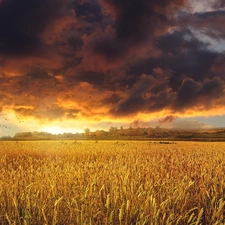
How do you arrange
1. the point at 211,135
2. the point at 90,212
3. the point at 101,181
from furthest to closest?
the point at 211,135, the point at 101,181, the point at 90,212

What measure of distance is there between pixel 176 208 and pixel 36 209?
1765 millimetres

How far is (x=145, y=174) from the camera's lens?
6789 mm

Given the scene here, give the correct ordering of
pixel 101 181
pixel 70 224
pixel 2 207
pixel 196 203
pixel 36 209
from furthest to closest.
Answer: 1. pixel 101 181
2. pixel 196 203
3. pixel 2 207
4. pixel 36 209
5. pixel 70 224

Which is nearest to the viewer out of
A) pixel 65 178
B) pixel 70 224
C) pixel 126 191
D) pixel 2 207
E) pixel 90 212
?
pixel 70 224

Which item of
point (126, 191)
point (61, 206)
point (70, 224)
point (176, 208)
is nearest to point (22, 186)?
point (61, 206)

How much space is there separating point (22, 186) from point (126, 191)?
7.19 ft

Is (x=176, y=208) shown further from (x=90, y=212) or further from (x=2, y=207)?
(x=2, y=207)

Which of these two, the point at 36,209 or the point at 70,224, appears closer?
the point at 70,224

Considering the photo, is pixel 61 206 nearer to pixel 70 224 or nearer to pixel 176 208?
pixel 70 224

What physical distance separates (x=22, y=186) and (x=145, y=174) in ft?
8.78

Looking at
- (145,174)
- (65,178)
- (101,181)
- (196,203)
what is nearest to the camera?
(196,203)

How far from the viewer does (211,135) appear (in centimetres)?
7188

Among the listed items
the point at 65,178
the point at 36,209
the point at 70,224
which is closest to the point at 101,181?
the point at 65,178

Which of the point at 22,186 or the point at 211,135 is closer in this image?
the point at 22,186
